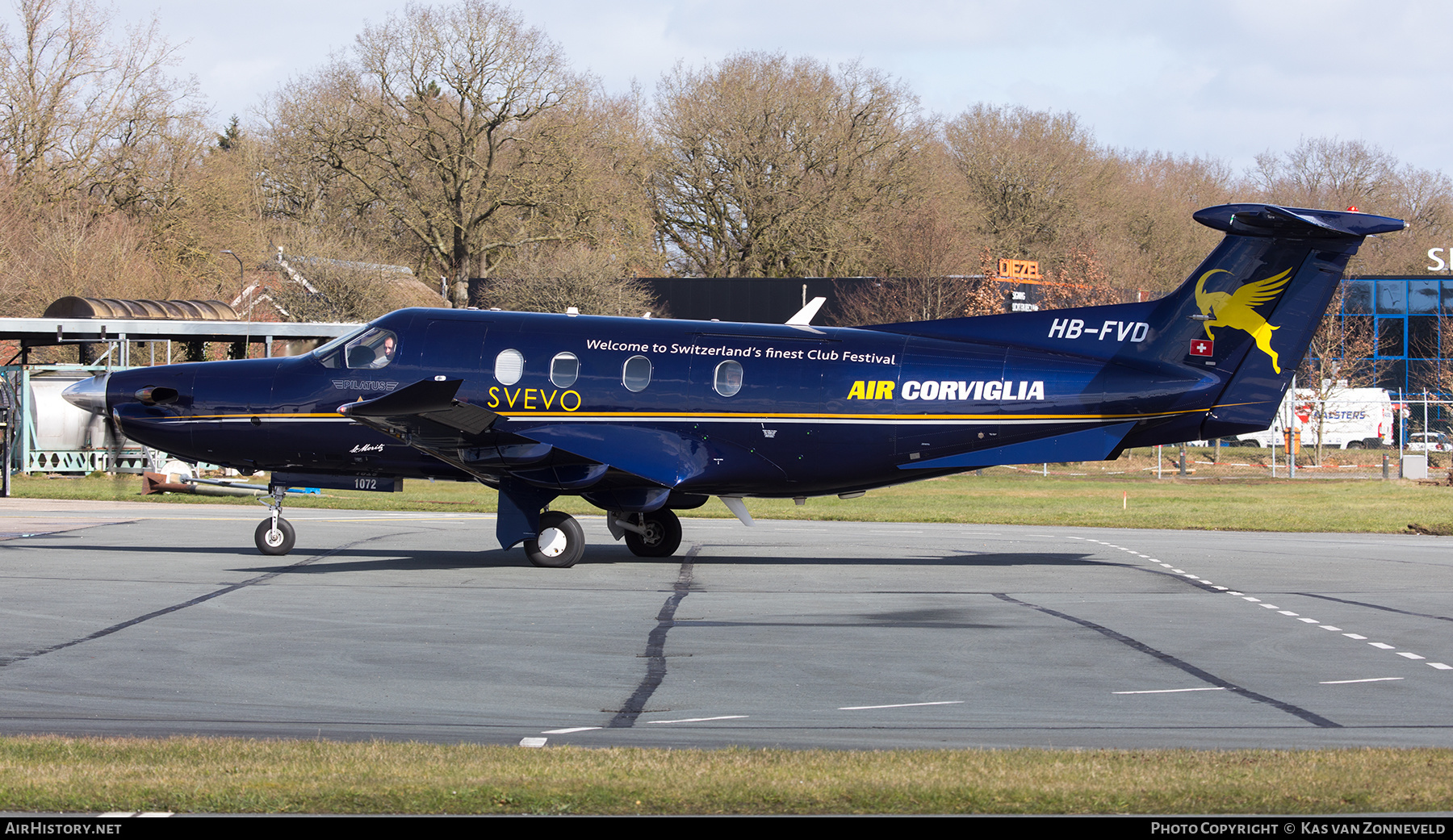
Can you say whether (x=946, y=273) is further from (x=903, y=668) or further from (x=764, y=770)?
(x=764, y=770)

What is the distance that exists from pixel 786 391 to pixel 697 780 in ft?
35.3

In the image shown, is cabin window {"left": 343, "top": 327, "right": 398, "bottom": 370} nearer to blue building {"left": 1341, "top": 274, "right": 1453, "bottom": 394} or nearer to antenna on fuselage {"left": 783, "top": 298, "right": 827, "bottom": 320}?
antenna on fuselage {"left": 783, "top": 298, "right": 827, "bottom": 320}

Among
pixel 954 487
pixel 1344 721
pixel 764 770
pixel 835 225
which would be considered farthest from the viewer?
pixel 835 225

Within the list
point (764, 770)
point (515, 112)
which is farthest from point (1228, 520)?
point (515, 112)

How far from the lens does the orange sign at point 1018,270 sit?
60.8 metres

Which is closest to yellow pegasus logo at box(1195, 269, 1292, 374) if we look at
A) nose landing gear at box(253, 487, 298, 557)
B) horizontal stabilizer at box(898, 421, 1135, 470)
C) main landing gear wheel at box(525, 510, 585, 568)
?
horizontal stabilizer at box(898, 421, 1135, 470)

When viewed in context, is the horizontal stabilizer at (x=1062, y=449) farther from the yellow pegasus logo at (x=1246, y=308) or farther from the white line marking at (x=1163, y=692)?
the white line marking at (x=1163, y=692)

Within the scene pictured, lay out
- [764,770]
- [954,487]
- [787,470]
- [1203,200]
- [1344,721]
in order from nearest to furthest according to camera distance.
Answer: [764,770]
[1344,721]
[787,470]
[954,487]
[1203,200]

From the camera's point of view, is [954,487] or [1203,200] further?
[1203,200]

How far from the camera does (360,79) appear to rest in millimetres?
60844

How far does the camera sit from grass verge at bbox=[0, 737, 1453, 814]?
6.42 meters

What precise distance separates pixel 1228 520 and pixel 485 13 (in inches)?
1772

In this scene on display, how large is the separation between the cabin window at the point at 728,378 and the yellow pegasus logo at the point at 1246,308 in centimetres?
630

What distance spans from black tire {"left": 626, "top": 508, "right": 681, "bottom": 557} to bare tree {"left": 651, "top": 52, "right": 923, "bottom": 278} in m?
47.0
